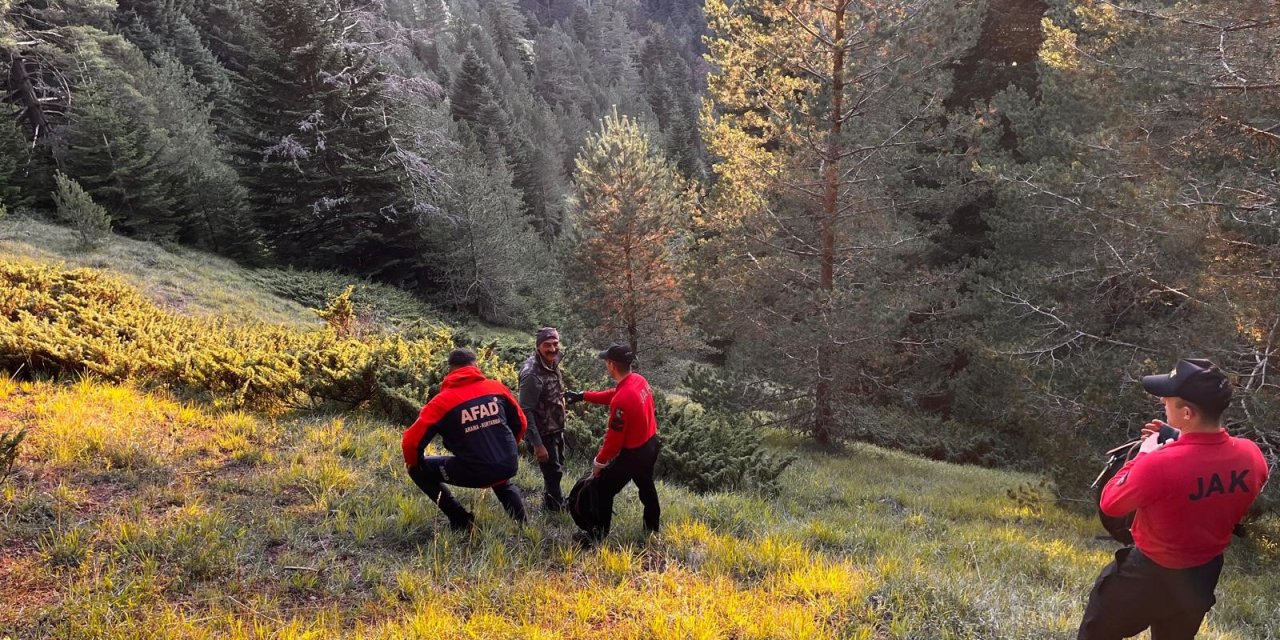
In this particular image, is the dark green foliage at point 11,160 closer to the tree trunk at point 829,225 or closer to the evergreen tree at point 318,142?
the evergreen tree at point 318,142

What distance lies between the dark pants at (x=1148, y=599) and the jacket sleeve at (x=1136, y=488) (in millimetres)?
247

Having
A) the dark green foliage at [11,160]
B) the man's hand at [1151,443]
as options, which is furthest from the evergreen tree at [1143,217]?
the dark green foliage at [11,160]

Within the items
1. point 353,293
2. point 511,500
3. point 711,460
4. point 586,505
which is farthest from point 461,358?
point 353,293

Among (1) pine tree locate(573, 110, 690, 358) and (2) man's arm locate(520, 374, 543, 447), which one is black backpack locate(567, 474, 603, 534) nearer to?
(2) man's arm locate(520, 374, 543, 447)

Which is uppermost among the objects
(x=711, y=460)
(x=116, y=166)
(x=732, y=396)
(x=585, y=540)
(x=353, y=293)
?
(x=116, y=166)

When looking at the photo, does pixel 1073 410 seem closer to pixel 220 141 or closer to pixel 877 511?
pixel 877 511

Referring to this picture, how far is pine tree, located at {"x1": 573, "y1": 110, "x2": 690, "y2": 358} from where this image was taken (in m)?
21.1

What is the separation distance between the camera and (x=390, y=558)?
15.4 feet

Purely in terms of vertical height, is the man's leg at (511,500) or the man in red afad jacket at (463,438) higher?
the man in red afad jacket at (463,438)

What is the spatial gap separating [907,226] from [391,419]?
10944 mm

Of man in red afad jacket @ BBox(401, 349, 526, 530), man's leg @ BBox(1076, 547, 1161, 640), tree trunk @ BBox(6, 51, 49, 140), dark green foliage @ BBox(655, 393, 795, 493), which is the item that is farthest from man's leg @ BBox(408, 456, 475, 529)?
tree trunk @ BBox(6, 51, 49, 140)

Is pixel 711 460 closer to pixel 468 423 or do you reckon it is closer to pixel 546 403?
pixel 546 403

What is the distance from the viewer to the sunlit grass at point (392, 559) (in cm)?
383

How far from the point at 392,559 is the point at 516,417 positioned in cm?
141
